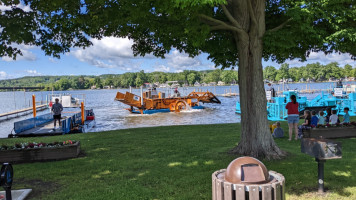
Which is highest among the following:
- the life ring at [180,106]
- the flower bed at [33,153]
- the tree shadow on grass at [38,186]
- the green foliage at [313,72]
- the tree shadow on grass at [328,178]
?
the green foliage at [313,72]

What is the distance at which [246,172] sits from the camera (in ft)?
9.08

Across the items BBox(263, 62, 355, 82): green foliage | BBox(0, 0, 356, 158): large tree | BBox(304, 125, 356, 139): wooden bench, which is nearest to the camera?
BBox(0, 0, 356, 158): large tree

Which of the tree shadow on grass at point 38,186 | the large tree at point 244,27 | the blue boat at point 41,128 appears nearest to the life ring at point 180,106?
the blue boat at point 41,128

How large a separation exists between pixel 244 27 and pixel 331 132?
509 centimetres

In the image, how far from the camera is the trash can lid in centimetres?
274

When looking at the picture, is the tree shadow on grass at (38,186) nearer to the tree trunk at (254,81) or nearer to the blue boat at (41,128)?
the tree trunk at (254,81)

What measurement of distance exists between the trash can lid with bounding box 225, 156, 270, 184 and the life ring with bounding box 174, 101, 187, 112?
33.7 meters

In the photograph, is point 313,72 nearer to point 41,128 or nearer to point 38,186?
point 41,128

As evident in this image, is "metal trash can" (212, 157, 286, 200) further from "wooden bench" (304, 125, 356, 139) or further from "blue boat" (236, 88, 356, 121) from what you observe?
"blue boat" (236, 88, 356, 121)

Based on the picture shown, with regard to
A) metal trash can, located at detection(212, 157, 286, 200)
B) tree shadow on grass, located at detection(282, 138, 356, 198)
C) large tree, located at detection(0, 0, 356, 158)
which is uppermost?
large tree, located at detection(0, 0, 356, 158)

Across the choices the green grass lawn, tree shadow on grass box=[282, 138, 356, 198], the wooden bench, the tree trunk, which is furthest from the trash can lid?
the wooden bench

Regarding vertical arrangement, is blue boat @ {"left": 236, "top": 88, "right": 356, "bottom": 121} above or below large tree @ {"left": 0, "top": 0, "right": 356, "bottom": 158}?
below

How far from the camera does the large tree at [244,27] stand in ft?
21.7

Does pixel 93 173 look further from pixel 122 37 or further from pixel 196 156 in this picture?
pixel 122 37
